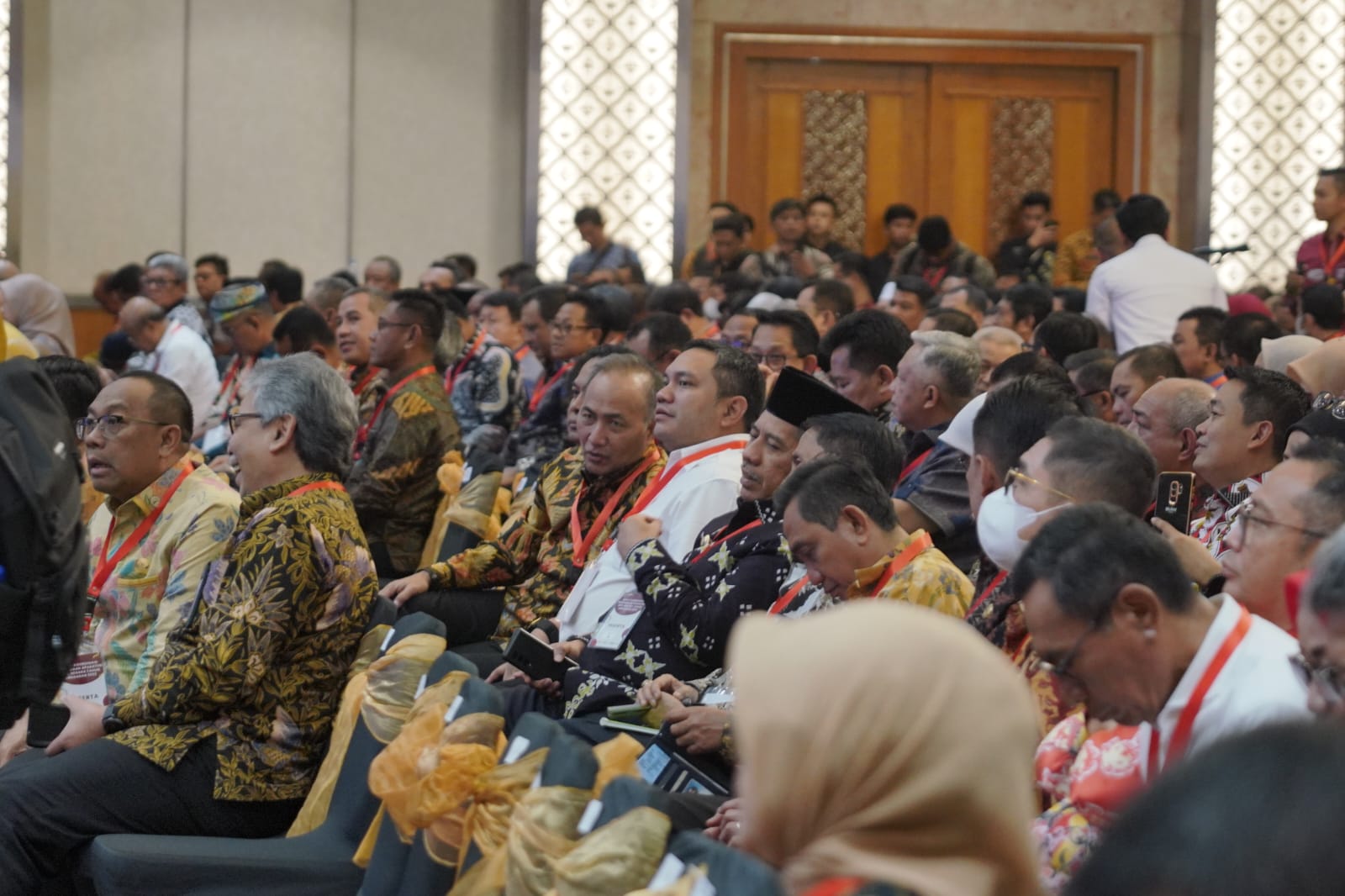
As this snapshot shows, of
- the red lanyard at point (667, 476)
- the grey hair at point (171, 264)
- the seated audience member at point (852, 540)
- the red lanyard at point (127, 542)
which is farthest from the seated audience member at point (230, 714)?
the grey hair at point (171, 264)

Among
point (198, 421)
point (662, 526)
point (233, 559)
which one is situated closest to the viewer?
point (233, 559)

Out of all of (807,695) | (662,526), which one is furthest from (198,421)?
(807,695)

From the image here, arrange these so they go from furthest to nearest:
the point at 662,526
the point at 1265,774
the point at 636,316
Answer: the point at 636,316
the point at 662,526
the point at 1265,774

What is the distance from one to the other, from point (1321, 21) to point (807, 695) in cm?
1155

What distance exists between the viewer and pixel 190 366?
814cm

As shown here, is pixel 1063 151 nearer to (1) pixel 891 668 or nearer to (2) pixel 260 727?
(2) pixel 260 727

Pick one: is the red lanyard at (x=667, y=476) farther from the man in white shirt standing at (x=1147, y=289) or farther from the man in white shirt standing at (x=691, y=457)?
the man in white shirt standing at (x=1147, y=289)

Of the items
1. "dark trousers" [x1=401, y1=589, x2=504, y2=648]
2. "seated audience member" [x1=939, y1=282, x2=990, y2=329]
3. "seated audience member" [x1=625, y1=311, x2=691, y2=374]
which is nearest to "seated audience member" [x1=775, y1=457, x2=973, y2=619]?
"dark trousers" [x1=401, y1=589, x2=504, y2=648]

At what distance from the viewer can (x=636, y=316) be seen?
336 inches

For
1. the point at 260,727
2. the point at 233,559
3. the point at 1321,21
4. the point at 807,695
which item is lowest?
the point at 260,727

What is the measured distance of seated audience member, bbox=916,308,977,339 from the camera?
19.2 ft

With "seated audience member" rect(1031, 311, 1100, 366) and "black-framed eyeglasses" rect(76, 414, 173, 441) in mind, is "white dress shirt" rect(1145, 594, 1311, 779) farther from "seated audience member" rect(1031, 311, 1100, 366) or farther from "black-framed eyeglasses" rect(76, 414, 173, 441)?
"seated audience member" rect(1031, 311, 1100, 366)

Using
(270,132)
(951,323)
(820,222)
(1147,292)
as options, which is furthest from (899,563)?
(270,132)

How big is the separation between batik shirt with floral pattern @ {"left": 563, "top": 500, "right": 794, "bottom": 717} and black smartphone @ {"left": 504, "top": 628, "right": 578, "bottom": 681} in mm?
74
